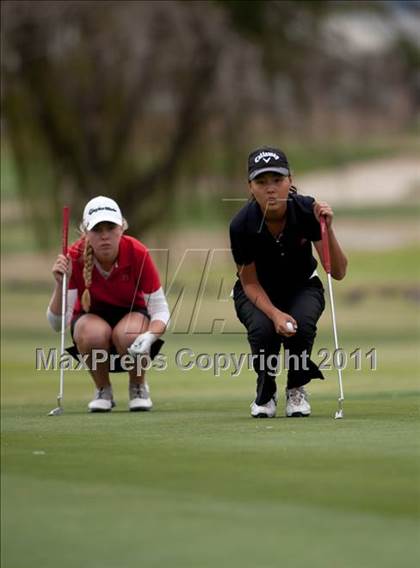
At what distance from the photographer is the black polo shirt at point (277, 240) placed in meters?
9.10

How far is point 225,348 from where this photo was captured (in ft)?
61.9

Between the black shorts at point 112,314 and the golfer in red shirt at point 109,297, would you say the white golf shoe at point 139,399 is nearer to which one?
the golfer in red shirt at point 109,297

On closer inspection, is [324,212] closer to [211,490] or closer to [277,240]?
[277,240]

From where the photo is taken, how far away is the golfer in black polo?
9031 millimetres

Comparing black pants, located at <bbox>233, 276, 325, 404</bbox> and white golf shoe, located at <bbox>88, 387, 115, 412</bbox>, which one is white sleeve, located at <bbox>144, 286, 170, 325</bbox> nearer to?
white golf shoe, located at <bbox>88, 387, 115, 412</bbox>

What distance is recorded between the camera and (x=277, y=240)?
30.0ft

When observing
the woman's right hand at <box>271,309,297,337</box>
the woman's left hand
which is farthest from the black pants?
the woman's left hand

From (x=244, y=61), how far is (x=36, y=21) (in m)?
3.44

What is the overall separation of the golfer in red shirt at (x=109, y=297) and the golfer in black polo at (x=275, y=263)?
865 millimetres

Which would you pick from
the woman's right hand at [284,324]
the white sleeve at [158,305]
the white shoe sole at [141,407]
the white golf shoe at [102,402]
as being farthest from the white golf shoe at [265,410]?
the white golf shoe at [102,402]

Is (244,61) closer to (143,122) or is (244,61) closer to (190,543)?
(143,122)

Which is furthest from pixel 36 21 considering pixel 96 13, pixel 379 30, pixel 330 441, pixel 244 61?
pixel 330 441

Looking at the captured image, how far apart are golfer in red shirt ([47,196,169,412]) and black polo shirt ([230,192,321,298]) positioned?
93 centimetres

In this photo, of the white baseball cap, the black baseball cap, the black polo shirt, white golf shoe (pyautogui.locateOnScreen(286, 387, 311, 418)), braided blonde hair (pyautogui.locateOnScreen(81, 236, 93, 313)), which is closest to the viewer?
the black baseball cap
